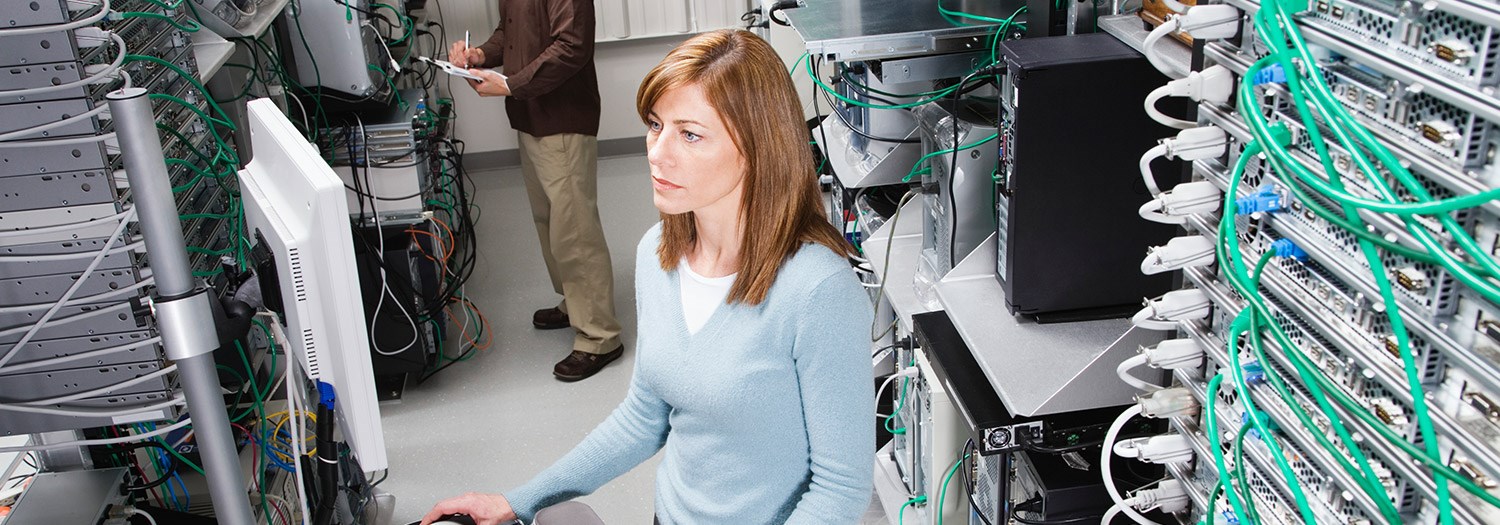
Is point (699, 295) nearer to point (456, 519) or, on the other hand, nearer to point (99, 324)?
point (456, 519)

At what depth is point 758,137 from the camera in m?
1.30

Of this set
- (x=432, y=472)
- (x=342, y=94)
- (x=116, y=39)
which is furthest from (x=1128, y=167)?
(x=342, y=94)

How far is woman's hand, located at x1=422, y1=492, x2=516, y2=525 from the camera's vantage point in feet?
4.75

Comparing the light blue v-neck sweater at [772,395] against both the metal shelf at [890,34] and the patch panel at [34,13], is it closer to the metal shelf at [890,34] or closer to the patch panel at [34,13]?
the metal shelf at [890,34]

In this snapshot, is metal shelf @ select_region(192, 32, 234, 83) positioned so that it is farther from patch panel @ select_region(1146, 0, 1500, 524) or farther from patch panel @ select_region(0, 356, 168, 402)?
patch panel @ select_region(1146, 0, 1500, 524)

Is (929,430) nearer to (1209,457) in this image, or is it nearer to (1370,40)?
(1209,457)

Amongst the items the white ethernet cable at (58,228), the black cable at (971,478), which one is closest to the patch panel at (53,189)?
the white ethernet cable at (58,228)

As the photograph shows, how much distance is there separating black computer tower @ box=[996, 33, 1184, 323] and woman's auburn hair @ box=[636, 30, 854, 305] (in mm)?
473

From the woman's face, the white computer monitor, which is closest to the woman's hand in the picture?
the white computer monitor

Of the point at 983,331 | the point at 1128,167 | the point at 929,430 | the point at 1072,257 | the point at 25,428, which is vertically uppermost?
the point at 1128,167

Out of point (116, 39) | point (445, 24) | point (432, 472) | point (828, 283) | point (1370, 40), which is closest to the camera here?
point (1370, 40)

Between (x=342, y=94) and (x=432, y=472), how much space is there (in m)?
1.13

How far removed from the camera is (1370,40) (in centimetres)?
91

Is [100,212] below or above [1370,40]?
below
